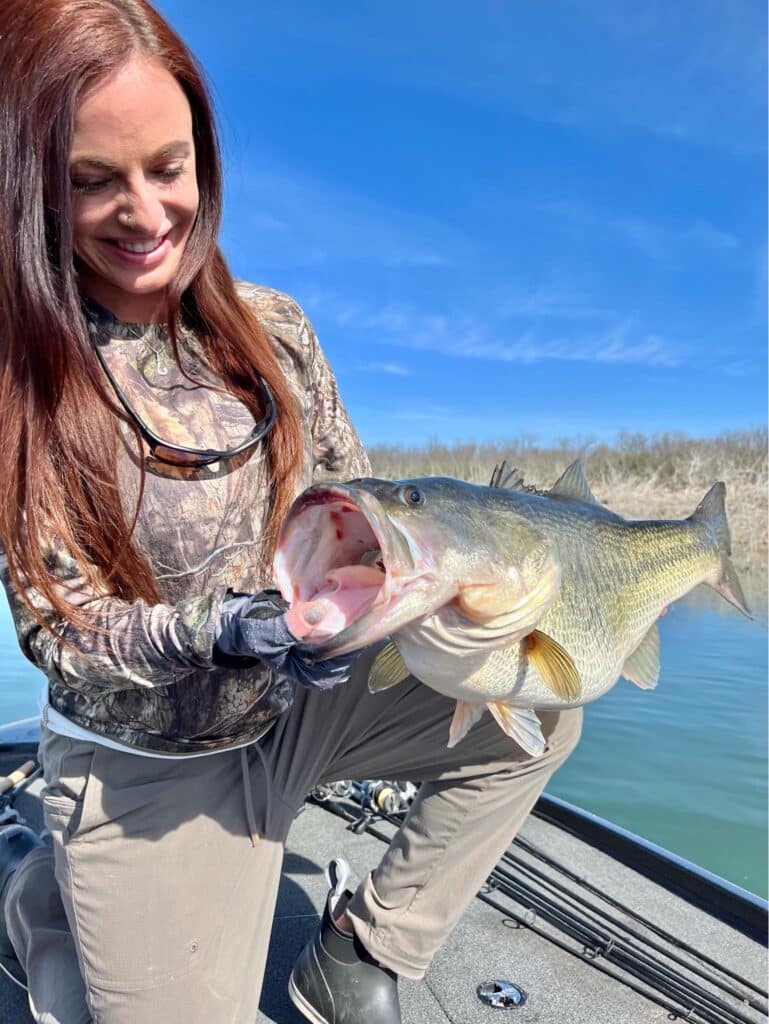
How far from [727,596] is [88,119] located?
8.11 feet

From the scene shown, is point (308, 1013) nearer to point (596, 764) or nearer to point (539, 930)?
point (539, 930)

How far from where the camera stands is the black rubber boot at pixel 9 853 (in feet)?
7.69

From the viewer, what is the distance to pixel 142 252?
1931 millimetres

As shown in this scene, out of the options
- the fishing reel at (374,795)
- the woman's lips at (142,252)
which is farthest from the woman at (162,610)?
the fishing reel at (374,795)

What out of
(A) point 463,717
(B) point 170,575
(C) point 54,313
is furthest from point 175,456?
(A) point 463,717

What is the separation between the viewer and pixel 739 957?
257 centimetres

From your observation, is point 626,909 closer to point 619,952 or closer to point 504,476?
point 619,952

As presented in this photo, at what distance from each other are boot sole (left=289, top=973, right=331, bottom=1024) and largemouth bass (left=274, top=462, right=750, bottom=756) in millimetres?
912

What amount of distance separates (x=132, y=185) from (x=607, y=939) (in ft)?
8.45

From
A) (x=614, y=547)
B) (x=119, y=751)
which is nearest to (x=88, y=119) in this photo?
(x=119, y=751)

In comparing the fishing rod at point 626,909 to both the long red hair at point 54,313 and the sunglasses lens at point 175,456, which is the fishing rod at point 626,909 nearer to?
the long red hair at point 54,313

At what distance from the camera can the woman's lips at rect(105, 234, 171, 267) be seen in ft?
6.26

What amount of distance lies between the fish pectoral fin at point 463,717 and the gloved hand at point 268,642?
1.45 feet

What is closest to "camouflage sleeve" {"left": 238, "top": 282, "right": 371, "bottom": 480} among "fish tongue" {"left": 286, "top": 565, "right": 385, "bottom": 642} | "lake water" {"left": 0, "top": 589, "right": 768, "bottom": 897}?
"fish tongue" {"left": 286, "top": 565, "right": 385, "bottom": 642}
